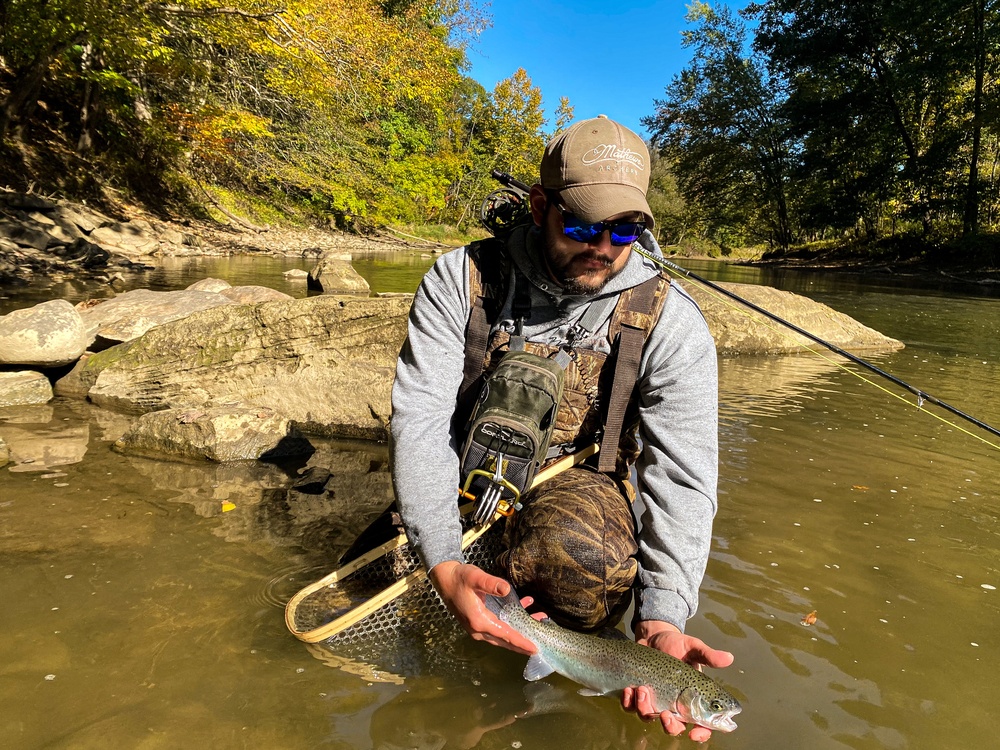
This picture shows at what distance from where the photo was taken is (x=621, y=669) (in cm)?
205

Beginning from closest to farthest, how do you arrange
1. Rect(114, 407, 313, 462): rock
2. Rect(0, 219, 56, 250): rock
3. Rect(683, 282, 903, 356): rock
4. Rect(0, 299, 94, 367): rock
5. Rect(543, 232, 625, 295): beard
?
Rect(543, 232, 625, 295): beard
Rect(114, 407, 313, 462): rock
Rect(0, 299, 94, 367): rock
Rect(683, 282, 903, 356): rock
Rect(0, 219, 56, 250): rock

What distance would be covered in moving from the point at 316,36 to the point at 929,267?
2484cm

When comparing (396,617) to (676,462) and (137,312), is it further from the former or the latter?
(137,312)

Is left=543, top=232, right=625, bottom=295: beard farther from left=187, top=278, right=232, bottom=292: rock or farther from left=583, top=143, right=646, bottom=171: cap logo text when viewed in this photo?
left=187, top=278, right=232, bottom=292: rock

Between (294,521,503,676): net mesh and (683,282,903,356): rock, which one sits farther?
(683,282,903,356): rock

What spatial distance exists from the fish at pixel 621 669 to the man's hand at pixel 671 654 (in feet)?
0.10

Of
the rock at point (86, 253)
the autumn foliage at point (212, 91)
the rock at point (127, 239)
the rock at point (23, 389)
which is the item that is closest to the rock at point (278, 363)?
the rock at point (23, 389)

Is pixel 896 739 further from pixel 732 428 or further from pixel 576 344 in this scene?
pixel 732 428

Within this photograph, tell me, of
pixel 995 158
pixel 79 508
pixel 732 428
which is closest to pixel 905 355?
pixel 732 428

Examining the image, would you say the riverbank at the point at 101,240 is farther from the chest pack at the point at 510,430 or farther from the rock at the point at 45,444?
the chest pack at the point at 510,430

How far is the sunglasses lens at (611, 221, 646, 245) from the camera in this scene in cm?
244

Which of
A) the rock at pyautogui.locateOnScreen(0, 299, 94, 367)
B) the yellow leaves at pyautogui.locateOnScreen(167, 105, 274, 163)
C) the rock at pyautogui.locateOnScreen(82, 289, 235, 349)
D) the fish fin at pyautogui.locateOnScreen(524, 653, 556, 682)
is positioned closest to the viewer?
the fish fin at pyautogui.locateOnScreen(524, 653, 556, 682)

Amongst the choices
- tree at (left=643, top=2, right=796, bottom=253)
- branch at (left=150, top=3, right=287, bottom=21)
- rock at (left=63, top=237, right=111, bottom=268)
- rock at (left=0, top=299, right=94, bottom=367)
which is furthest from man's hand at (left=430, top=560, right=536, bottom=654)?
tree at (left=643, top=2, right=796, bottom=253)

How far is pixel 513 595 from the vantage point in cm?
221
